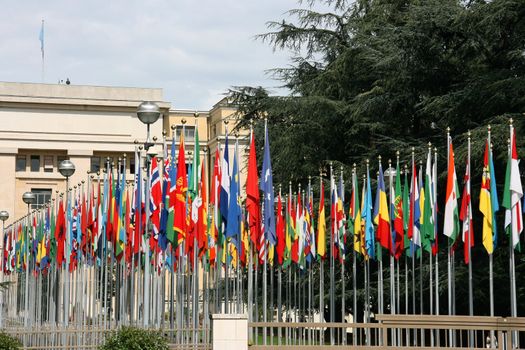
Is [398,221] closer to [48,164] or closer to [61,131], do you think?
[61,131]

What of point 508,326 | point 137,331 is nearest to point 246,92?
point 137,331

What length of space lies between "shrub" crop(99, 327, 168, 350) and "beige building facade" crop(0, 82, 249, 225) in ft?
206

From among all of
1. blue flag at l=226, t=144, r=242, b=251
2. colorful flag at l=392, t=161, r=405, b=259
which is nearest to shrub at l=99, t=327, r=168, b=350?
blue flag at l=226, t=144, r=242, b=251

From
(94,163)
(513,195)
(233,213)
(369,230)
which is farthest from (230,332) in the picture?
(94,163)

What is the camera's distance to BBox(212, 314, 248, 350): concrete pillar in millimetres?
19422

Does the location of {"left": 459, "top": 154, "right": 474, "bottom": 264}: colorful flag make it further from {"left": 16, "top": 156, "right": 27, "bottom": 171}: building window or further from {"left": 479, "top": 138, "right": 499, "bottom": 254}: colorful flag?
{"left": 16, "top": 156, "right": 27, "bottom": 171}: building window

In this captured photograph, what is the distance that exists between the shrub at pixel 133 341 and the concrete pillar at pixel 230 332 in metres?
1.75

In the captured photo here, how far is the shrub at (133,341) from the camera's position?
2050 centimetres

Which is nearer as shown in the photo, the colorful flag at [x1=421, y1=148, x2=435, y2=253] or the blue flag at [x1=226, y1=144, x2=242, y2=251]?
the blue flag at [x1=226, y1=144, x2=242, y2=251]

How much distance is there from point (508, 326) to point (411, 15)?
1825 centimetres

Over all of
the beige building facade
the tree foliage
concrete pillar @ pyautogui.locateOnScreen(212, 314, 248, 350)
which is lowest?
concrete pillar @ pyautogui.locateOnScreen(212, 314, 248, 350)

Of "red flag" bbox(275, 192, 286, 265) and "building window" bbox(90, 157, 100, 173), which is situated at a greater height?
"building window" bbox(90, 157, 100, 173)

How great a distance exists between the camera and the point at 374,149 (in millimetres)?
38188

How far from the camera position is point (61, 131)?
85.9 metres
